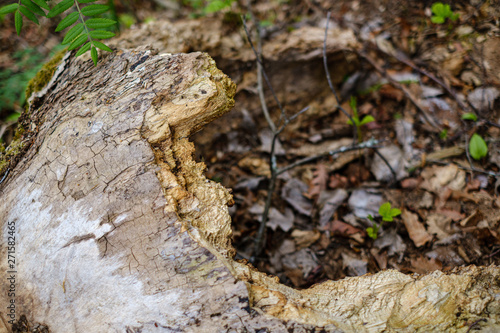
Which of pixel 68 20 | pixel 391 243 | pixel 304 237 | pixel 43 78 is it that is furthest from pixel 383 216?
pixel 43 78

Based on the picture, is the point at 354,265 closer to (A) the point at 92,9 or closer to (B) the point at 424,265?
(B) the point at 424,265

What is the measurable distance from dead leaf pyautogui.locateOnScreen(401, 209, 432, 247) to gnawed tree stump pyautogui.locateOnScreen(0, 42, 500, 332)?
2.47 feet

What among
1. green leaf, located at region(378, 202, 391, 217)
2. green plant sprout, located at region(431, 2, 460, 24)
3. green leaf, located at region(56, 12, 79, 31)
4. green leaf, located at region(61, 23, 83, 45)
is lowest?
green leaf, located at region(378, 202, 391, 217)

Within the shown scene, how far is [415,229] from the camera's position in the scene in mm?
2264

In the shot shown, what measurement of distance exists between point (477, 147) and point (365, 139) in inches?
36.7

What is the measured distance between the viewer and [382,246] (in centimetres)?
227

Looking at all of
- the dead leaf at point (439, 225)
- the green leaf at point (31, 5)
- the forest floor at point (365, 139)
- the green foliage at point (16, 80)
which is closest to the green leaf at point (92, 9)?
the green leaf at point (31, 5)

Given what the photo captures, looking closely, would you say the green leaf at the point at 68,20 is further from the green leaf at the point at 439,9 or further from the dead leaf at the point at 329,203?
the green leaf at the point at 439,9

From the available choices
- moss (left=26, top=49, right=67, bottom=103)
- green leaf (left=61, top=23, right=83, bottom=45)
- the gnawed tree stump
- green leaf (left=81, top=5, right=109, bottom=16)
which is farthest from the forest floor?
green leaf (left=61, top=23, right=83, bottom=45)

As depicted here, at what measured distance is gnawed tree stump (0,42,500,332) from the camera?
1.29 m

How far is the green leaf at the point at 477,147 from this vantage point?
2473 mm

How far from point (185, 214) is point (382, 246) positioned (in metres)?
1.67

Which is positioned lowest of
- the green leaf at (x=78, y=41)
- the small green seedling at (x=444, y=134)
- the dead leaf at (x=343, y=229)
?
the dead leaf at (x=343, y=229)

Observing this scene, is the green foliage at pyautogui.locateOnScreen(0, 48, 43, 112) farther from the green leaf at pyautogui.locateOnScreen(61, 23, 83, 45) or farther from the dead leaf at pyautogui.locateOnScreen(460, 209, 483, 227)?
the dead leaf at pyautogui.locateOnScreen(460, 209, 483, 227)
